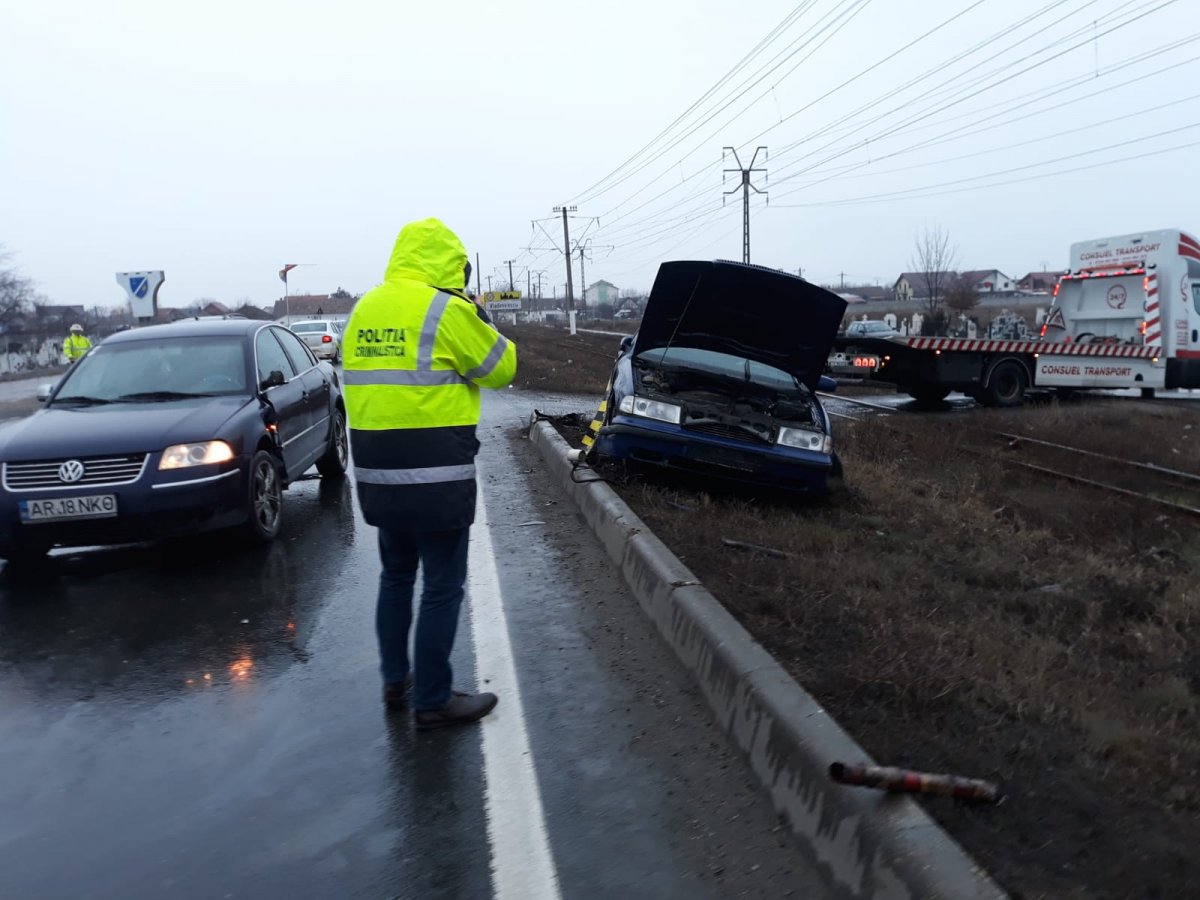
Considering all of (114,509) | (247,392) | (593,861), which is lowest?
(593,861)

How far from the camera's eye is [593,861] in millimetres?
3000

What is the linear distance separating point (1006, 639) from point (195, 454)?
4881 millimetres

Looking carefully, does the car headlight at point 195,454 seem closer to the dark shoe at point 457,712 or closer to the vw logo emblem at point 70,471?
the vw logo emblem at point 70,471

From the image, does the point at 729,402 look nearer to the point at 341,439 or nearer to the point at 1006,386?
the point at 341,439

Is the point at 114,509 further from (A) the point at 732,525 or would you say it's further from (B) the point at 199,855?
(A) the point at 732,525

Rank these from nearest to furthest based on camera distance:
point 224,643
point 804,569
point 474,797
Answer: point 474,797
point 224,643
point 804,569

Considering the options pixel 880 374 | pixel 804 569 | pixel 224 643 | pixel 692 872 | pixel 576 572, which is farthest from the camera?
pixel 880 374

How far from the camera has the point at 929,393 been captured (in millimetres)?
17781

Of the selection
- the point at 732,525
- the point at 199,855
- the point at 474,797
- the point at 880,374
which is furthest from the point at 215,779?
the point at 880,374

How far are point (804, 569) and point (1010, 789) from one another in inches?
102

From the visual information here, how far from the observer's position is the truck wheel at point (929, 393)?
17516mm

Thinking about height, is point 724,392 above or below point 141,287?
below

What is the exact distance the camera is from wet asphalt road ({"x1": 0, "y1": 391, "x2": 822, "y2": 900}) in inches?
117

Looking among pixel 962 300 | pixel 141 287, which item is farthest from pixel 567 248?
pixel 141 287
